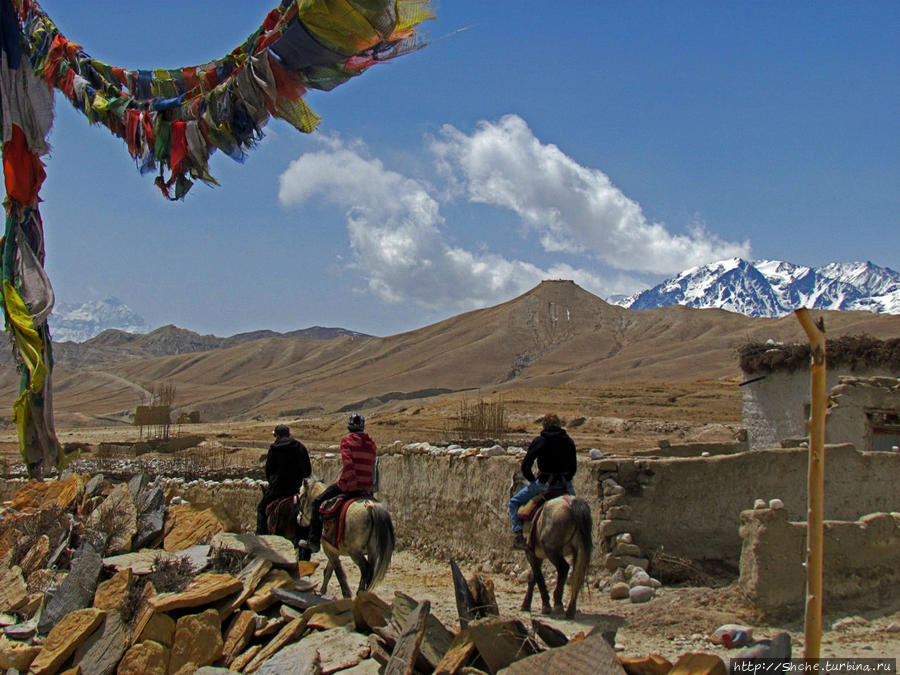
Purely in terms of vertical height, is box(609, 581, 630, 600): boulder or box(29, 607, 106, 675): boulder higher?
box(609, 581, 630, 600): boulder

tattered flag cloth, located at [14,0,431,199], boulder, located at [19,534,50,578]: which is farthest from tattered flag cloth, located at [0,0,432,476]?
boulder, located at [19,534,50,578]

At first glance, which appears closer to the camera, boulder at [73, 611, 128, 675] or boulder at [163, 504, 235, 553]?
boulder at [73, 611, 128, 675]

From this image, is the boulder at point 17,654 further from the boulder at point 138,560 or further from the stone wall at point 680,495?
the stone wall at point 680,495

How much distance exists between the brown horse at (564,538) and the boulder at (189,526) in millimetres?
4315

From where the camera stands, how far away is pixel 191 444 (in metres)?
36.0

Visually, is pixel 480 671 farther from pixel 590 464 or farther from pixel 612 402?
pixel 612 402

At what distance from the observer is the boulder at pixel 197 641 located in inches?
294

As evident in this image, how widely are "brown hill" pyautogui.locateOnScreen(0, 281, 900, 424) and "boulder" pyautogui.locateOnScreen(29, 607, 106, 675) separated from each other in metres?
63.0

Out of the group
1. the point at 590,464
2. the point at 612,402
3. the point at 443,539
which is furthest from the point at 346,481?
the point at 612,402

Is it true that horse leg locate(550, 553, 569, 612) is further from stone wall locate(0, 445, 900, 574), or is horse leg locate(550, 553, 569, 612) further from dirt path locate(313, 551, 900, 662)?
stone wall locate(0, 445, 900, 574)

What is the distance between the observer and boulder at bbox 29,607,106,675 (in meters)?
7.98

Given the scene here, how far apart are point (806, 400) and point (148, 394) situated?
110 m

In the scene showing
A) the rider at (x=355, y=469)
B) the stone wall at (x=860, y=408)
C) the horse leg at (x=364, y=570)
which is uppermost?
the stone wall at (x=860, y=408)

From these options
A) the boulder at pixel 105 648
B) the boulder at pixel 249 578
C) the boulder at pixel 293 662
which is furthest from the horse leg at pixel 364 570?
the boulder at pixel 105 648
